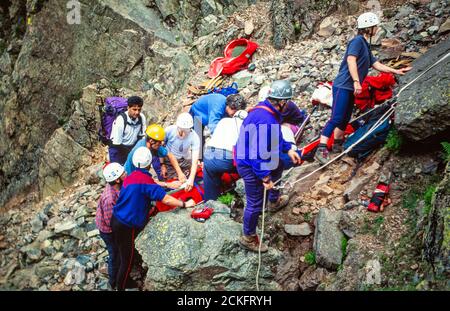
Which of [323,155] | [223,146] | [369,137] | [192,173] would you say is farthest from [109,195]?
[369,137]

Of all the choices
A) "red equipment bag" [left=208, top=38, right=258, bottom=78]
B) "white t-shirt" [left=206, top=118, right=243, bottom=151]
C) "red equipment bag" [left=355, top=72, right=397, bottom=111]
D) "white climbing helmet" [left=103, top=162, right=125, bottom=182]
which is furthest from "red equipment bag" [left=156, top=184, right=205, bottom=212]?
"red equipment bag" [left=208, top=38, right=258, bottom=78]

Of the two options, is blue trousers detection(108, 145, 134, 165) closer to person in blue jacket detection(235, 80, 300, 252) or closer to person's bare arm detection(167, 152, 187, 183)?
person's bare arm detection(167, 152, 187, 183)

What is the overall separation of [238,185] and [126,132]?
2.31 metres

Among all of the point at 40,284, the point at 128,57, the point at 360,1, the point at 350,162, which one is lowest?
the point at 40,284

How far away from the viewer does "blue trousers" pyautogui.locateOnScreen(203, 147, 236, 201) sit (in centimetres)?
585

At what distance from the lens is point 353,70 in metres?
5.59

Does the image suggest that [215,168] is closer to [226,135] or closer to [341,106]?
[226,135]

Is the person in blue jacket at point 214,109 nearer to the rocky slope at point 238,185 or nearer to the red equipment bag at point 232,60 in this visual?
the rocky slope at point 238,185

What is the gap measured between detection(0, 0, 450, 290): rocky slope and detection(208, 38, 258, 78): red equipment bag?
1.17 ft

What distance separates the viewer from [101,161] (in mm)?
12367

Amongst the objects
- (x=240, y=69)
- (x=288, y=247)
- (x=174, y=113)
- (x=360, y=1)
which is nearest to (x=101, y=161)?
(x=174, y=113)

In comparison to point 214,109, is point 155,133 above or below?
below
